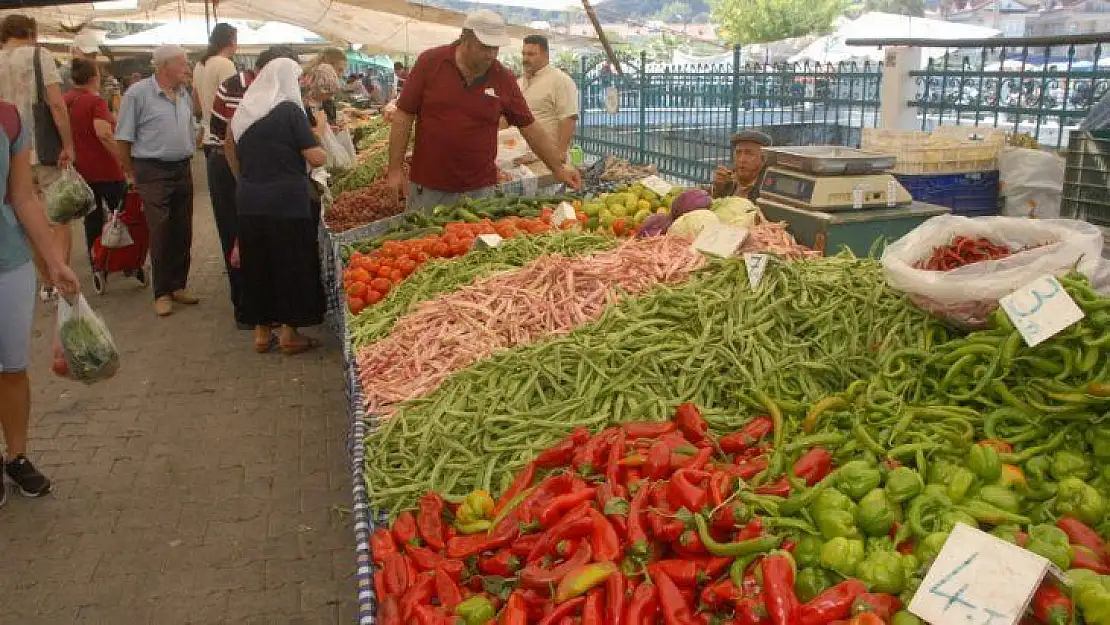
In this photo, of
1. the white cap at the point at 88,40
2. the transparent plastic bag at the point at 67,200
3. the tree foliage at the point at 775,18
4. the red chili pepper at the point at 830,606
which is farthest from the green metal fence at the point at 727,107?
the tree foliage at the point at 775,18

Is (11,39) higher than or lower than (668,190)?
higher

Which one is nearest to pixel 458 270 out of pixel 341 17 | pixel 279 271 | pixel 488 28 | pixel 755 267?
pixel 755 267

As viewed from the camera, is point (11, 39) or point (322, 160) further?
point (11, 39)

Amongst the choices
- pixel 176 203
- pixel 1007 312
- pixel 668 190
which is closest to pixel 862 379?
pixel 1007 312

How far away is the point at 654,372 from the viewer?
3338mm

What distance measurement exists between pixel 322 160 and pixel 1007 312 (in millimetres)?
4668

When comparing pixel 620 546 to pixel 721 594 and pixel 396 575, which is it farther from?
pixel 396 575

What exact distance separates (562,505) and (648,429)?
52 centimetres

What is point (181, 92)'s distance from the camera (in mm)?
7996

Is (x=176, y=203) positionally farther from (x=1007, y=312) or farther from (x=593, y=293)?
(x=1007, y=312)

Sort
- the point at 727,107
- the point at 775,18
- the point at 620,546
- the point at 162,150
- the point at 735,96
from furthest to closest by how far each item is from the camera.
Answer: the point at 775,18
the point at 727,107
the point at 735,96
the point at 162,150
the point at 620,546

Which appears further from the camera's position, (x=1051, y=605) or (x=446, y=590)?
(x=446, y=590)

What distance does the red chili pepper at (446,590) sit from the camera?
242 centimetres

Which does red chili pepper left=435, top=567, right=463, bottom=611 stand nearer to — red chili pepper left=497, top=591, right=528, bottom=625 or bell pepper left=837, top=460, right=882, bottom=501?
red chili pepper left=497, top=591, right=528, bottom=625
